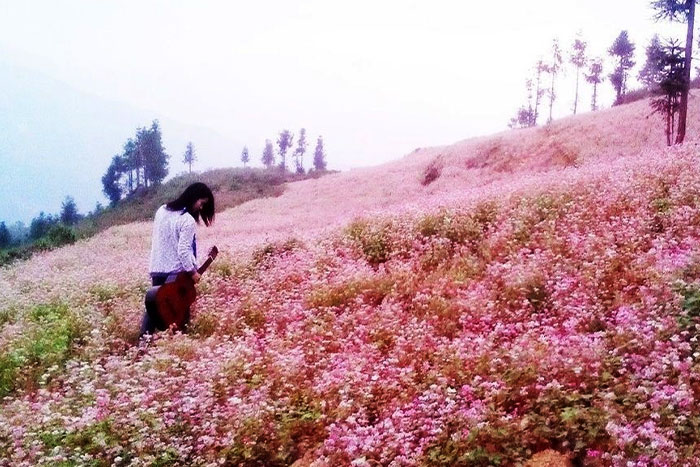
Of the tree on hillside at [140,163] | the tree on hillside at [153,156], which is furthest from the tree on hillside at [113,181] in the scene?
the tree on hillside at [153,156]

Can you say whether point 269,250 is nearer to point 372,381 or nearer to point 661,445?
point 372,381

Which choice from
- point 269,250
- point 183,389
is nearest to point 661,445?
point 183,389

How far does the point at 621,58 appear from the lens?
72875 millimetres

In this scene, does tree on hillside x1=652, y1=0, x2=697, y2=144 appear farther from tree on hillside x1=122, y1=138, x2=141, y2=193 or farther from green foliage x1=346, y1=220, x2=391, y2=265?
tree on hillside x1=122, y1=138, x2=141, y2=193

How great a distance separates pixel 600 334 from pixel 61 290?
11.3 metres

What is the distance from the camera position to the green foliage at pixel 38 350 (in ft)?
28.1

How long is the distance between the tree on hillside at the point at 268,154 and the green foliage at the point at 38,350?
130 metres

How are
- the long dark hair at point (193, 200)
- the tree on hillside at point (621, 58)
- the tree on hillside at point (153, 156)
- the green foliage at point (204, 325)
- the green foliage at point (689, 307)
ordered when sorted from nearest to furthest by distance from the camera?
the green foliage at point (689, 307) < the long dark hair at point (193, 200) < the green foliage at point (204, 325) < the tree on hillside at point (621, 58) < the tree on hillside at point (153, 156)

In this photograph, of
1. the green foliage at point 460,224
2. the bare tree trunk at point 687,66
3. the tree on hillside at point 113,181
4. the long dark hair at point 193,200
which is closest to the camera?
the long dark hair at point 193,200

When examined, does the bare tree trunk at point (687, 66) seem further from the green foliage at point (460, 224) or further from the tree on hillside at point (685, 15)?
the green foliage at point (460, 224)

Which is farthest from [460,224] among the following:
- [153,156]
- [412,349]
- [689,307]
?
[153,156]

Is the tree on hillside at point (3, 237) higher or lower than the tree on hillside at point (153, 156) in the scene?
lower

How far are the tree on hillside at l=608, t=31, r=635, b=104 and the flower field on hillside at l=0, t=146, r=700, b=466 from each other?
66.2 m

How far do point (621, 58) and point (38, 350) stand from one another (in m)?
76.7
